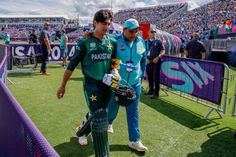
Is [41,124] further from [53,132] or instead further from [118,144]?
[118,144]

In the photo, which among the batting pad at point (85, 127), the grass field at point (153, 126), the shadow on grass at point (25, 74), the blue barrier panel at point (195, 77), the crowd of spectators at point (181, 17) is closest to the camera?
the batting pad at point (85, 127)

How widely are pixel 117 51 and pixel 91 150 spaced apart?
5.36 feet

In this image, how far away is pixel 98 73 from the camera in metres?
3.06

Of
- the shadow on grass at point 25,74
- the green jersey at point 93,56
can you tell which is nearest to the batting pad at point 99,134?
the green jersey at point 93,56

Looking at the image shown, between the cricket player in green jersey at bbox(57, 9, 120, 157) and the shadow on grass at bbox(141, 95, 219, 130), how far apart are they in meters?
2.81

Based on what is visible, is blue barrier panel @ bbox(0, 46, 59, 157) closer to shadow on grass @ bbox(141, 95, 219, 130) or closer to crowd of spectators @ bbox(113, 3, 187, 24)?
→ shadow on grass @ bbox(141, 95, 219, 130)

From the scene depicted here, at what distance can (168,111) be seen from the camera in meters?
6.31

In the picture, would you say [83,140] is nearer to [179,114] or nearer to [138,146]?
[138,146]

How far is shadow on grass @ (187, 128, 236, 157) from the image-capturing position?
13.2 feet

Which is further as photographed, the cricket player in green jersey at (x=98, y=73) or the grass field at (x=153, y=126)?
the grass field at (x=153, y=126)

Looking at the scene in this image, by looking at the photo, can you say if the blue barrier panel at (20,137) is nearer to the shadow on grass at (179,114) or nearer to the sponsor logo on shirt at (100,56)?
the sponsor logo on shirt at (100,56)


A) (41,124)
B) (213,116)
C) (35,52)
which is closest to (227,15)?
(35,52)

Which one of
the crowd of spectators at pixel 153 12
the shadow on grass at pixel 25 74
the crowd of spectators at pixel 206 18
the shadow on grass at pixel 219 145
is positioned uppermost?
the crowd of spectators at pixel 153 12

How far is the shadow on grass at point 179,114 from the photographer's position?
540 centimetres
